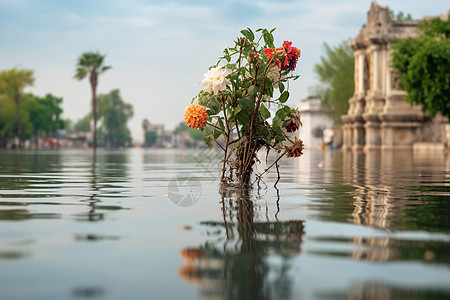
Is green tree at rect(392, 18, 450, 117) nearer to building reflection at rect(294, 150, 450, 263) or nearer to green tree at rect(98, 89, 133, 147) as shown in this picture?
building reflection at rect(294, 150, 450, 263)

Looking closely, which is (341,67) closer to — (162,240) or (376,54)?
(376,54)

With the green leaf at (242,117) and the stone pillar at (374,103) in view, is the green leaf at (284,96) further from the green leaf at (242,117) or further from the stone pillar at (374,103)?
the stone pillar at (374,103)

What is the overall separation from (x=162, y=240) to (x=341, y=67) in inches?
2811

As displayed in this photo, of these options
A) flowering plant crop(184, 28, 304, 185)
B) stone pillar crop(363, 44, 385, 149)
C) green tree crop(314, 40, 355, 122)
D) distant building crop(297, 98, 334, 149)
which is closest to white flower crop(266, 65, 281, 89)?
flowering plant crop(184, 28, 304, 185)

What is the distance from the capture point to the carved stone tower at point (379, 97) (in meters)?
57.2

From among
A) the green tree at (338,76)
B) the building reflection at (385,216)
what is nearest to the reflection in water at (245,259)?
the building reflection at (385,216)

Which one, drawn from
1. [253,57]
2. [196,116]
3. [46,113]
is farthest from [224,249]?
[46,113]

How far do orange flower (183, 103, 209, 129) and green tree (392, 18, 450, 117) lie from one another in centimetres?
3444

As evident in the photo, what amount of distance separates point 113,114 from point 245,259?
180318 mm

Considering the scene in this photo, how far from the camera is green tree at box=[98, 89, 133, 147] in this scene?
18038cm

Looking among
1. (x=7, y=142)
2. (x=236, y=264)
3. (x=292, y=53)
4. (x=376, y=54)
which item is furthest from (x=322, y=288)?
(x=7, y=142)

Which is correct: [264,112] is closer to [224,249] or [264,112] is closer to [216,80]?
[216,80]

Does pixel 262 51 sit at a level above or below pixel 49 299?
above

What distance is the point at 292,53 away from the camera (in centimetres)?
788
